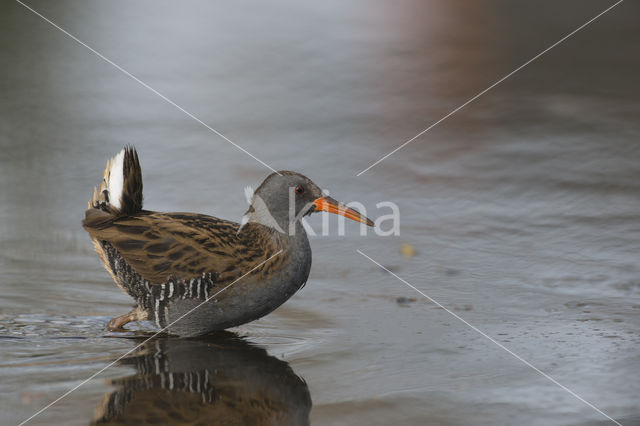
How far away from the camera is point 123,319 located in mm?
5020

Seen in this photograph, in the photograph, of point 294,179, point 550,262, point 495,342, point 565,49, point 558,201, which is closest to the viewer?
point 495,342

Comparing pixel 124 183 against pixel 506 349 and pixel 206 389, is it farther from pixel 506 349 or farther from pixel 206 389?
pixel 506 349

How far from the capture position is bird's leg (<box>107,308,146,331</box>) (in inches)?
198

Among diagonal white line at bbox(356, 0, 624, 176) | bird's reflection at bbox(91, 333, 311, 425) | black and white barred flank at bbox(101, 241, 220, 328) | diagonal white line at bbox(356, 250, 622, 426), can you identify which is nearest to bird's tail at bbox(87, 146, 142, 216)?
black and white barred flank at bbox(101, 241, 220, 328)

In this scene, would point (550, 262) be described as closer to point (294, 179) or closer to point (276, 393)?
point (294, 179)

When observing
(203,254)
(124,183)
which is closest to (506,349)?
(203,254)

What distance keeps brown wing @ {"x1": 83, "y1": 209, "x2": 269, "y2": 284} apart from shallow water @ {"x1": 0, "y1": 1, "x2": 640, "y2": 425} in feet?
1.30

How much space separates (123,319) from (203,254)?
56cm

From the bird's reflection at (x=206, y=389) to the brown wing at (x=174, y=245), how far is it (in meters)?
0.40

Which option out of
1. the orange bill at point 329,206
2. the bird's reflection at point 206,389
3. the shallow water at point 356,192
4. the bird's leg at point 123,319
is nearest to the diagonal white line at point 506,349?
the shallow water at point 356,192

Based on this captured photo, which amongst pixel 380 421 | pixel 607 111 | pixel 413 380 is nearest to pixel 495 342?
pixel 413 380

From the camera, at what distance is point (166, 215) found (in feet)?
17.3

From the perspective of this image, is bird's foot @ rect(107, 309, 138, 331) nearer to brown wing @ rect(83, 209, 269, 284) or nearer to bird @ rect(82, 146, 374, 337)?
bird @ rect(82, 146, 374, 337)

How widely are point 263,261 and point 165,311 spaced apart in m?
0.59
